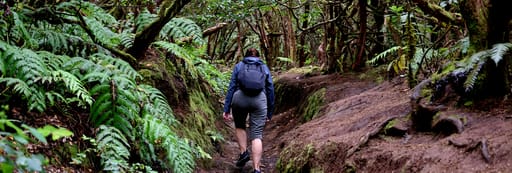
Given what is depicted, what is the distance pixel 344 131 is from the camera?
6.05m

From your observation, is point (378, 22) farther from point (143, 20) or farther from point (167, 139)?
point (167, 139)

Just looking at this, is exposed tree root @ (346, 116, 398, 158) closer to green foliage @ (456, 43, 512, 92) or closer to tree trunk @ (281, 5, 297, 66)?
green foliage @ (456, 43, 512, 92)

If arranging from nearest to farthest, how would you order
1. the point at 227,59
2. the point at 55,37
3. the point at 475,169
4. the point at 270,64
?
the point at 475,169 < the point at 55,37 < the point at 270,64 < the point at 227,59

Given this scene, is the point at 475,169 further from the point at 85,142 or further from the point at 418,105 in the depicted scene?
the point at 85,142

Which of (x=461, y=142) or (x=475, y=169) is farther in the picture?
(x=461, y=142)

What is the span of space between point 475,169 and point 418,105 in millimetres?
1532

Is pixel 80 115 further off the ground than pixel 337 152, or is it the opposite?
pixel 80 115

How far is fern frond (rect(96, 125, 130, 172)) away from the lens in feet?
12.4

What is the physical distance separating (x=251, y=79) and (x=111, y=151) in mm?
2590

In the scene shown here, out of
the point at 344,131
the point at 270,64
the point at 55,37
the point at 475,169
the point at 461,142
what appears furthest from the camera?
the point at 270,64

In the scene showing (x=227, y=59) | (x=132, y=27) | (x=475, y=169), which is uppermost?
(x=132, y=27)

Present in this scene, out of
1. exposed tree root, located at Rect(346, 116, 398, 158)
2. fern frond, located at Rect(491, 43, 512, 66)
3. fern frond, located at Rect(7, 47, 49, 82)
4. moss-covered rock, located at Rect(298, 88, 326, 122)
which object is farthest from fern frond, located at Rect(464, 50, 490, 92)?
moss-covered rock, located at Rect(298, 88, 326, 122)

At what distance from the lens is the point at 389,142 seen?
4.84 m

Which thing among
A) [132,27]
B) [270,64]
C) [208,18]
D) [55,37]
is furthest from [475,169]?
[270,64]
